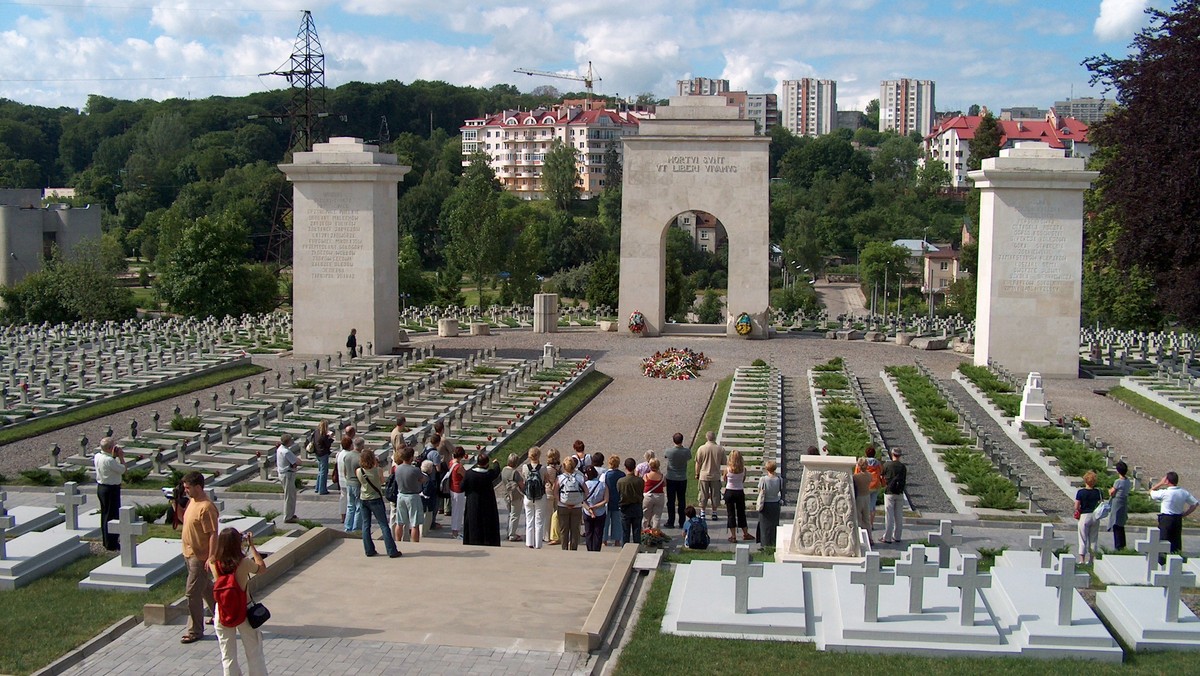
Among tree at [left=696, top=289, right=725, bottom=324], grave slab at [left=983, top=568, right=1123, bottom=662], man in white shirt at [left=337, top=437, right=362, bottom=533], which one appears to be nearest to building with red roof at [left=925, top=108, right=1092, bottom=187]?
tree at [left=696, top=289, right=725, bottom=324]

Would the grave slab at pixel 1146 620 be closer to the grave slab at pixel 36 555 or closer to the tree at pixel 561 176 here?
the grave slab at pixel 36 555

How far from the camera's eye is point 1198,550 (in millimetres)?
15109

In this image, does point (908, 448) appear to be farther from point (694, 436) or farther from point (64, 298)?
point (64, 298)

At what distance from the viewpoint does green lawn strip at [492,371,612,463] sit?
2205 cm

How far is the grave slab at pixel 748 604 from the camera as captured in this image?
10586 mm

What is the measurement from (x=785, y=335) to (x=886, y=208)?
2805 inches

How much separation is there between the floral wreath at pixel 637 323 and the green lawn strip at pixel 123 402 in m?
12.9

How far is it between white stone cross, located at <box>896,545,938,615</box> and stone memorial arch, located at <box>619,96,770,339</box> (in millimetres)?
29388

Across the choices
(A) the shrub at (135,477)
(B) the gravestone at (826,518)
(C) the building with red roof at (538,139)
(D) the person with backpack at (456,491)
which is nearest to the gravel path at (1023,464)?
(B) the gravestone at (826,518)

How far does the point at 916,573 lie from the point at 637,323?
1159 inches

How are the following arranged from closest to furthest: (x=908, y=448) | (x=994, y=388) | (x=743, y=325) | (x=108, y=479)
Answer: (x=108, y=479), (x=908, y=448), (x=994, y=388), (x=743, y=325)

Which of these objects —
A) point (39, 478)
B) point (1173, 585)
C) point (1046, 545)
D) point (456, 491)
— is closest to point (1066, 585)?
point (1173, 585)

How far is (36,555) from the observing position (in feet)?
41.6

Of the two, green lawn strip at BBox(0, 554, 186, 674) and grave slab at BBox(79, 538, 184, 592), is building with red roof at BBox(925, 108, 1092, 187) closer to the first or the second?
grave slab at BBox(79, 538, 184, 592)
